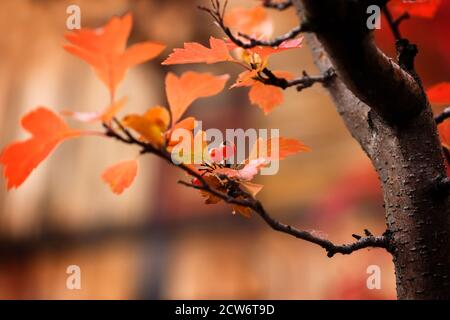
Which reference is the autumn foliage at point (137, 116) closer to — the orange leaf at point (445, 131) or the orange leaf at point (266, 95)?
the orange leaf at point (266, 95)

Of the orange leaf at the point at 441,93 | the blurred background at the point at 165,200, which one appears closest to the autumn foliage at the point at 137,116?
the orange leaf at the point at 441,93

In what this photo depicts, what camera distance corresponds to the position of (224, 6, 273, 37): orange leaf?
62 cm

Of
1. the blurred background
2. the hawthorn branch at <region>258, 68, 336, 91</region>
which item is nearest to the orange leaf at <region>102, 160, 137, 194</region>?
the hawthorn branch at <region>258, 68, 336, 91</region>

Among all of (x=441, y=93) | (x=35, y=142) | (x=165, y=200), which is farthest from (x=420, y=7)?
(x=165, y=200)

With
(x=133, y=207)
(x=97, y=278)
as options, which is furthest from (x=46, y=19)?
(x=97, y=278)

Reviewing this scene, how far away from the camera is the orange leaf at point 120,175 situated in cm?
43

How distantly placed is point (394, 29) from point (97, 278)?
62.5 inches

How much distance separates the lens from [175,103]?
0.41 meters

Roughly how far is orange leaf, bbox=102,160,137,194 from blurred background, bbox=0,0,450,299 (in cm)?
97

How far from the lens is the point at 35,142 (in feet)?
1.21

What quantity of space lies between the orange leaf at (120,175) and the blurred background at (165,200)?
0.97 meters

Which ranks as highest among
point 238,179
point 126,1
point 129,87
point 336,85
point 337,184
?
point 126,1

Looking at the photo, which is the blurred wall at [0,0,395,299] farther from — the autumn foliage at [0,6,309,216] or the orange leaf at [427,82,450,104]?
the autumn foliage at [0,6,309,216]

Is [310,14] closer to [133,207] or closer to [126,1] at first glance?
[133,207]
